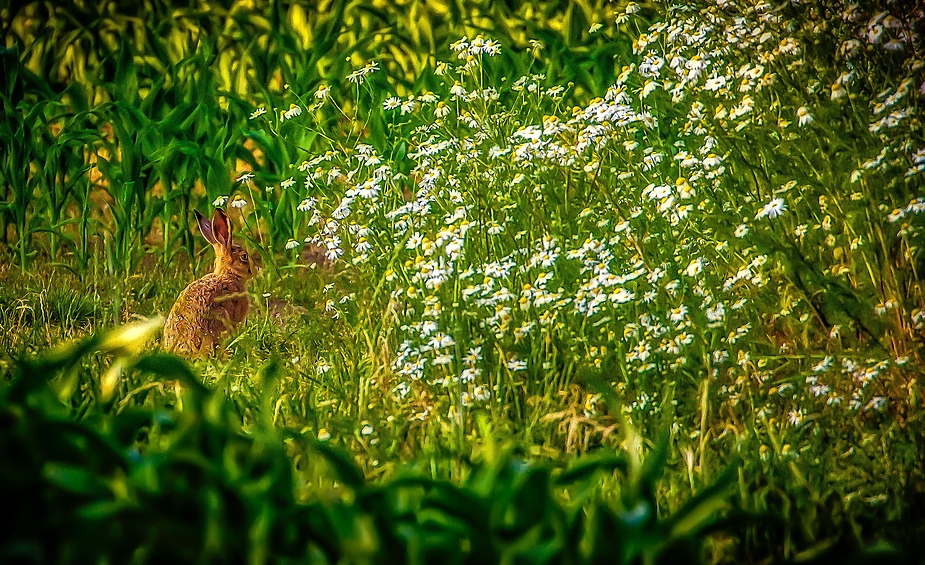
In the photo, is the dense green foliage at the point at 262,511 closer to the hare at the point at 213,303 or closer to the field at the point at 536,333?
the field at the point at 536,333

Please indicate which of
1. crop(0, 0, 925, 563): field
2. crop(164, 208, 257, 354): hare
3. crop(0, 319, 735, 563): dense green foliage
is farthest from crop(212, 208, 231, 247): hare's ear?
crop(0, 319, 735, 563): dense green foliage

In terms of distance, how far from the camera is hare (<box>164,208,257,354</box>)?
395cm

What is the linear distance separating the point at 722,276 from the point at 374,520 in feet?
7.02

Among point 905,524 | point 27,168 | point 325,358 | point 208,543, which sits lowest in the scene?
point 208,543

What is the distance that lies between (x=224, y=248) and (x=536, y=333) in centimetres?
169

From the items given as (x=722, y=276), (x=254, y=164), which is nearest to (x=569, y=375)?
(x=722, y=276)

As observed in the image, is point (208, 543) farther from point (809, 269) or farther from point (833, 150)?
point (833, 150)

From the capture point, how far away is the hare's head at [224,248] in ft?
14.2

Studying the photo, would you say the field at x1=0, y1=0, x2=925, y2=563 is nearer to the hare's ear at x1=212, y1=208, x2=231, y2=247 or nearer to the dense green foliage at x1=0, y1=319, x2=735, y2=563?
the dense green foliage at x1=0, y1=319, x2=735, y2=563

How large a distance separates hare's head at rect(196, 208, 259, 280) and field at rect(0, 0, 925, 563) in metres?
0.21

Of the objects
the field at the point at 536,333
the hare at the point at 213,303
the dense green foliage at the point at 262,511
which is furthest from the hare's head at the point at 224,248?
the dense green foliage at the point at 262,511

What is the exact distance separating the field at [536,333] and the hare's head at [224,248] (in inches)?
8.4

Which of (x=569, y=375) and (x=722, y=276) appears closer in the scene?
(x=569, y=375)

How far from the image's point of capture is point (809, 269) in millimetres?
2963
